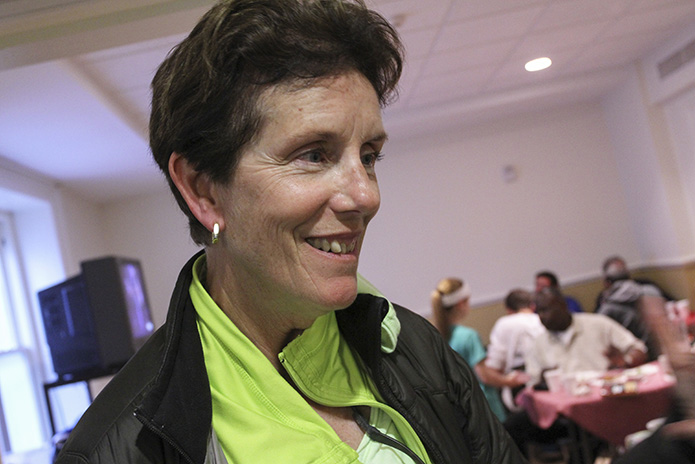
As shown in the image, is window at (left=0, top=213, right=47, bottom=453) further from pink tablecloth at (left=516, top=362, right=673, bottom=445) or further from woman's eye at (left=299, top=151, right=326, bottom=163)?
woman's eye at (left=299, top=151, right=326, bottom=163)

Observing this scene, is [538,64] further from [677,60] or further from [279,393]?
[279,393]

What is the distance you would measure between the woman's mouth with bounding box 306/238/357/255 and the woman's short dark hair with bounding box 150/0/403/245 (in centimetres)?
16

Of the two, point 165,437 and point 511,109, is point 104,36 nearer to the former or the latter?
point 165,437

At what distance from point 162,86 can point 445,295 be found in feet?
11.4

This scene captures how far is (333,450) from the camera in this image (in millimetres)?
943

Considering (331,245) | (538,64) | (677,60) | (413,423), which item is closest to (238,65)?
(331,245)

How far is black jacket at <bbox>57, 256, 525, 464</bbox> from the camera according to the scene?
869 millimetres

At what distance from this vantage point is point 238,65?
3.01 feet

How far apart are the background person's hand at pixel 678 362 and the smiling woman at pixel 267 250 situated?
0.37 metres

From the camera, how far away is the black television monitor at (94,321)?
418 cm

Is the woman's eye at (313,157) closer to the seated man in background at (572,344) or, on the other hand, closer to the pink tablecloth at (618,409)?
the pink tablecloth at (618,409)

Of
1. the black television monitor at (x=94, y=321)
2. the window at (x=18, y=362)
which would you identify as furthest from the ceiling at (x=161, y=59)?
the black television monitor at (x=94, y=321)

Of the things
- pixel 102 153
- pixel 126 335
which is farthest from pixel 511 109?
pixel 126 335

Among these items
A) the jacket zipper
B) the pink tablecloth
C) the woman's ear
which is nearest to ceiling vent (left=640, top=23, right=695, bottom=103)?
the pink tablecloth
